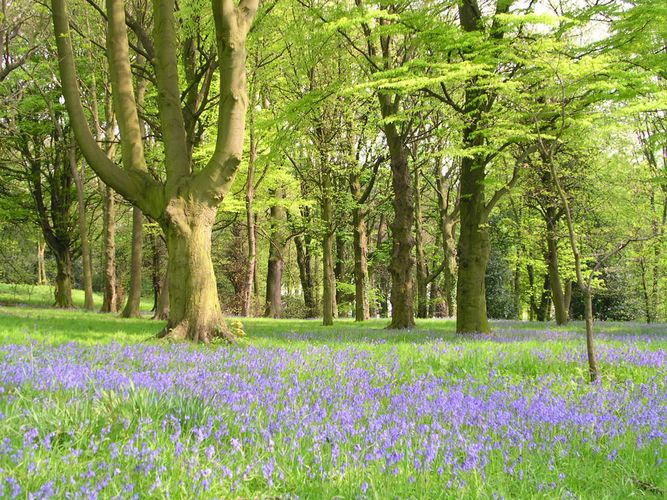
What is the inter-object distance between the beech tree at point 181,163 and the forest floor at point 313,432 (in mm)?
2720

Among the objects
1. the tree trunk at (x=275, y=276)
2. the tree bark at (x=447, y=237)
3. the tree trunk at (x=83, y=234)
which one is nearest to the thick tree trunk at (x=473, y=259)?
the tree trunk at (x=275, y=276)

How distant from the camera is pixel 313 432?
329 cm

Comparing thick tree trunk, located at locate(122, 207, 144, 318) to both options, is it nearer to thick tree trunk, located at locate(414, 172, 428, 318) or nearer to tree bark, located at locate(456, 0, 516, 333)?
tree bark, located at locate(456, 0, 516, 333)

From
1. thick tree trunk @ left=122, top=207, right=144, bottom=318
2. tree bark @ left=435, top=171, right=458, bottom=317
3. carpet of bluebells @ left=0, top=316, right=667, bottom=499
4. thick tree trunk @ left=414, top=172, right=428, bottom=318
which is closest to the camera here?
carpet of bluebells @ left=0, top=316, right=667, bottom=499

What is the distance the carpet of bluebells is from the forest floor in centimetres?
1

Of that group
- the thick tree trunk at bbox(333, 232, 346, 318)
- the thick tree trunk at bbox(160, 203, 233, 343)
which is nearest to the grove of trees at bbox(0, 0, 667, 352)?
Answer: the thick tree trunk at bbox(160, 203, 233, 343)

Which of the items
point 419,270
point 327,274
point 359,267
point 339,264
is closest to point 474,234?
point 327,274

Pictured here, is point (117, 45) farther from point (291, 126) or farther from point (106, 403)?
point (106, 403)

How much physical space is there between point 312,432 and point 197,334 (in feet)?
18.1

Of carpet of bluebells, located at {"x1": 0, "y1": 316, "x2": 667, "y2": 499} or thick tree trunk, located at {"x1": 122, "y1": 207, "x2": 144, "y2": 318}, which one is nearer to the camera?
carpet of bluebells, located at {"x1": 0, "y1": 316, "x2": 667, "y2": 499}

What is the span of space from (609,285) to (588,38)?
2209cm

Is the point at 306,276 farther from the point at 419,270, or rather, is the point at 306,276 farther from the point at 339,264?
the point at 419,270

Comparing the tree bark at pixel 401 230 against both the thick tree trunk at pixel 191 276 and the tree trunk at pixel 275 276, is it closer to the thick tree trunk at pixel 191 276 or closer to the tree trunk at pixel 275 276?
the thick tree trunk at pixel 191 276

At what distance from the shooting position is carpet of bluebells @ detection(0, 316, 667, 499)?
2533 mm
